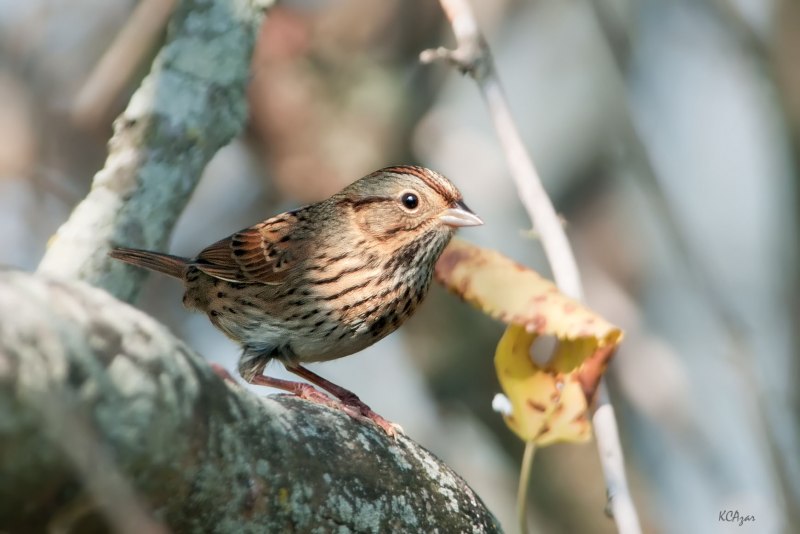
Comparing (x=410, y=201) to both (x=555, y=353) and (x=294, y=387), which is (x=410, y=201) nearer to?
(x=294, y=387)

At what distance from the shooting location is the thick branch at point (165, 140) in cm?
296

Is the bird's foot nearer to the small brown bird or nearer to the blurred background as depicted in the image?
the small brown bird

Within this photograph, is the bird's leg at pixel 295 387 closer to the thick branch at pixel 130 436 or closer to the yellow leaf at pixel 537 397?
the yellow leaf at pixel 537 397

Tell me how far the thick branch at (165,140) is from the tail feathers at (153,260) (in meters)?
0.04

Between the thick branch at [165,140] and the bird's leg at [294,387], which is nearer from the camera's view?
the thick branch at [165,140]

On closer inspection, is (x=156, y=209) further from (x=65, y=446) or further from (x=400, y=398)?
A: (x=400, y=398)

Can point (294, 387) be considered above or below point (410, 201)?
below

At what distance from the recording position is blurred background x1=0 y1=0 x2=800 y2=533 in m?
5.12

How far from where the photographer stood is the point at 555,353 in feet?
10.00

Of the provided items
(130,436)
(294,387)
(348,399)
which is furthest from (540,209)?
(130,436)

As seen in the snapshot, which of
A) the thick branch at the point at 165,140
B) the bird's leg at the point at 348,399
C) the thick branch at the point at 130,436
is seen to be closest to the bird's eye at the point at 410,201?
the bird's leg at the point at 348,399

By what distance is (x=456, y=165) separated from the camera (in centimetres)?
560

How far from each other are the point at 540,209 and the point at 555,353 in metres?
0.38

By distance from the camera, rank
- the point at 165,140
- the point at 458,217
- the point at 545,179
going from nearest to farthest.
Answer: the point at 165,140
the point at 458,217
the point at 545,179
